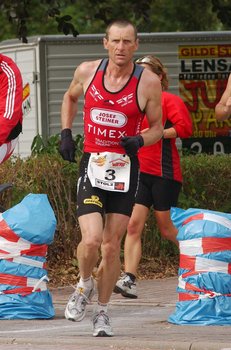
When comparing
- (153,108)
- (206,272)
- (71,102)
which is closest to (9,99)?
(71,102)

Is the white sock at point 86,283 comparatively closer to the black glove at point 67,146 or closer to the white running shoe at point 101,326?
the white running shoe at point 101,326

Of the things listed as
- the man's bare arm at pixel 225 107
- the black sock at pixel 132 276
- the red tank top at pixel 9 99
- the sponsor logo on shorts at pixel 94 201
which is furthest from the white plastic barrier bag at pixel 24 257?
the black sock at pixel 132 276

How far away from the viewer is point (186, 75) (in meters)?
20.8

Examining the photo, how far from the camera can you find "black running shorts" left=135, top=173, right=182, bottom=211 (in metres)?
11.7

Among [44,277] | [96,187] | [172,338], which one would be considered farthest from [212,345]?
[44,277]

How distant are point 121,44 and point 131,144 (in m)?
0.73

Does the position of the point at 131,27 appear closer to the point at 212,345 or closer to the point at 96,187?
the point at 96,187

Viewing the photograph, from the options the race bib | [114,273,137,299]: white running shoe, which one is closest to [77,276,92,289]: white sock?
the race bib

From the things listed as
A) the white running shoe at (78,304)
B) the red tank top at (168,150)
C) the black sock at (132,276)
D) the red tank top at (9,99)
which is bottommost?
the black sock at (132,276)

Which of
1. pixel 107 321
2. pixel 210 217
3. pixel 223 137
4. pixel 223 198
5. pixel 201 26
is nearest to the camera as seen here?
pixel 107 321

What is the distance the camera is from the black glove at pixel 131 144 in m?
8.55

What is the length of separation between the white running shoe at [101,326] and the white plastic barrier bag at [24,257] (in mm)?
1037

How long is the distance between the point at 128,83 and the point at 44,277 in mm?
1848

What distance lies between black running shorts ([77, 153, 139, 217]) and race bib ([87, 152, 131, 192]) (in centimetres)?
4
